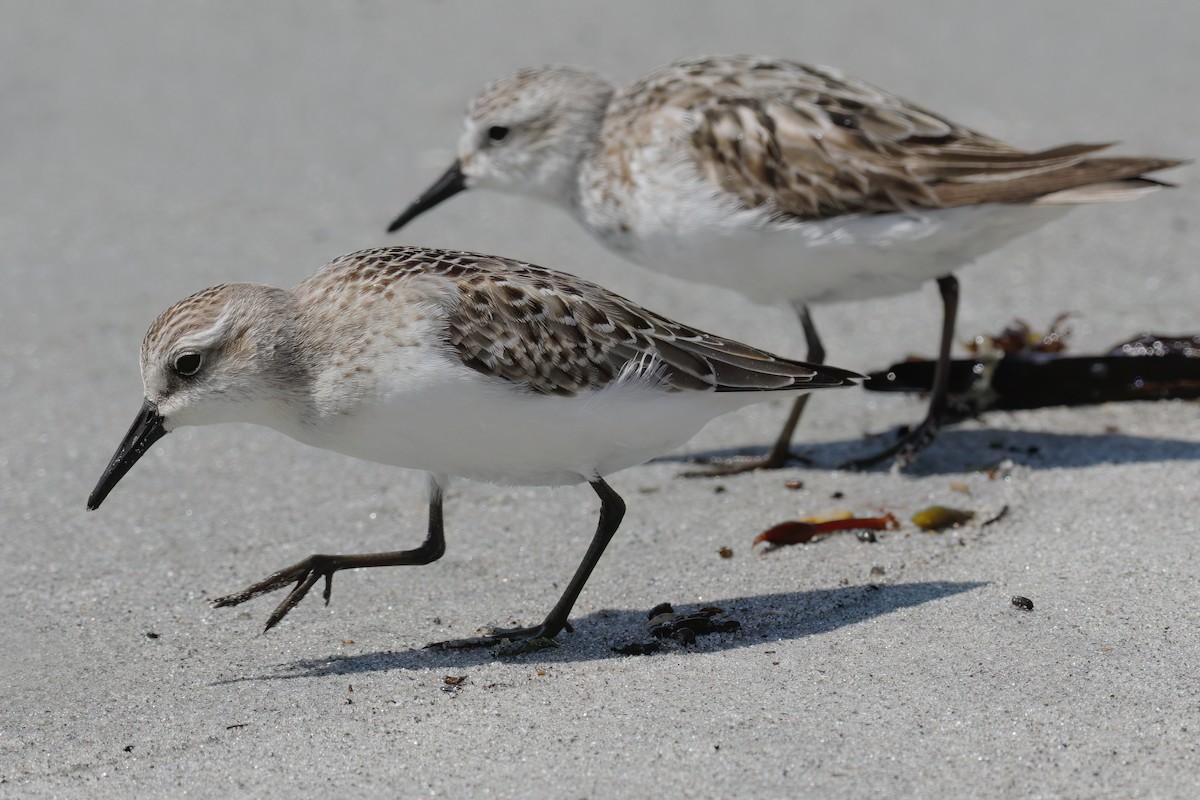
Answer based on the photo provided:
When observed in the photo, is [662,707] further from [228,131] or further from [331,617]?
[228,131]

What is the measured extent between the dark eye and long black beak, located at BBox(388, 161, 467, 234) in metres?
2.93

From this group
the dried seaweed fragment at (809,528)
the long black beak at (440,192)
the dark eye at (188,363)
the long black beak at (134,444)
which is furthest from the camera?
the long black beak at (440,192)

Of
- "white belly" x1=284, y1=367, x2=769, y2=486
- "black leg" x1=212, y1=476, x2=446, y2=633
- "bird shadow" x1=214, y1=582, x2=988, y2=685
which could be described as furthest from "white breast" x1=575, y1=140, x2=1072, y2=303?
"black leg" x1=212, y1=476, x2=446, y2=633

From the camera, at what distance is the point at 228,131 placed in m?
9.52

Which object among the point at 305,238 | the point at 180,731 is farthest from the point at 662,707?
the point at 305,238

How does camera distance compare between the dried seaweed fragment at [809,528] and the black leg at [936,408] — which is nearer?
the dried seaweed fragment at [809,528]

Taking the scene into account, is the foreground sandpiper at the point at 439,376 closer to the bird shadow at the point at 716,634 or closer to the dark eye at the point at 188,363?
the dark eye at the point at 188,363

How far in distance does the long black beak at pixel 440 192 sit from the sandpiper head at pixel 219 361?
2.83 m

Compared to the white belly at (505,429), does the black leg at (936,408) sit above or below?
below

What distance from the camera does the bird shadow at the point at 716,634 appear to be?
4.81 m

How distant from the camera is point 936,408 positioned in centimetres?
675

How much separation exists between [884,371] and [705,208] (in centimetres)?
132

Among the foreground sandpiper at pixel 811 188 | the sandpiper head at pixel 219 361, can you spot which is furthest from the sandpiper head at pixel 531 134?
the sandpiper head at pixel 219 361

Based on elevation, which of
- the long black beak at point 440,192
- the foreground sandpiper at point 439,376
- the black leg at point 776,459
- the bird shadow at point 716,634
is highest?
the foreground sandpiper at point 439,376
